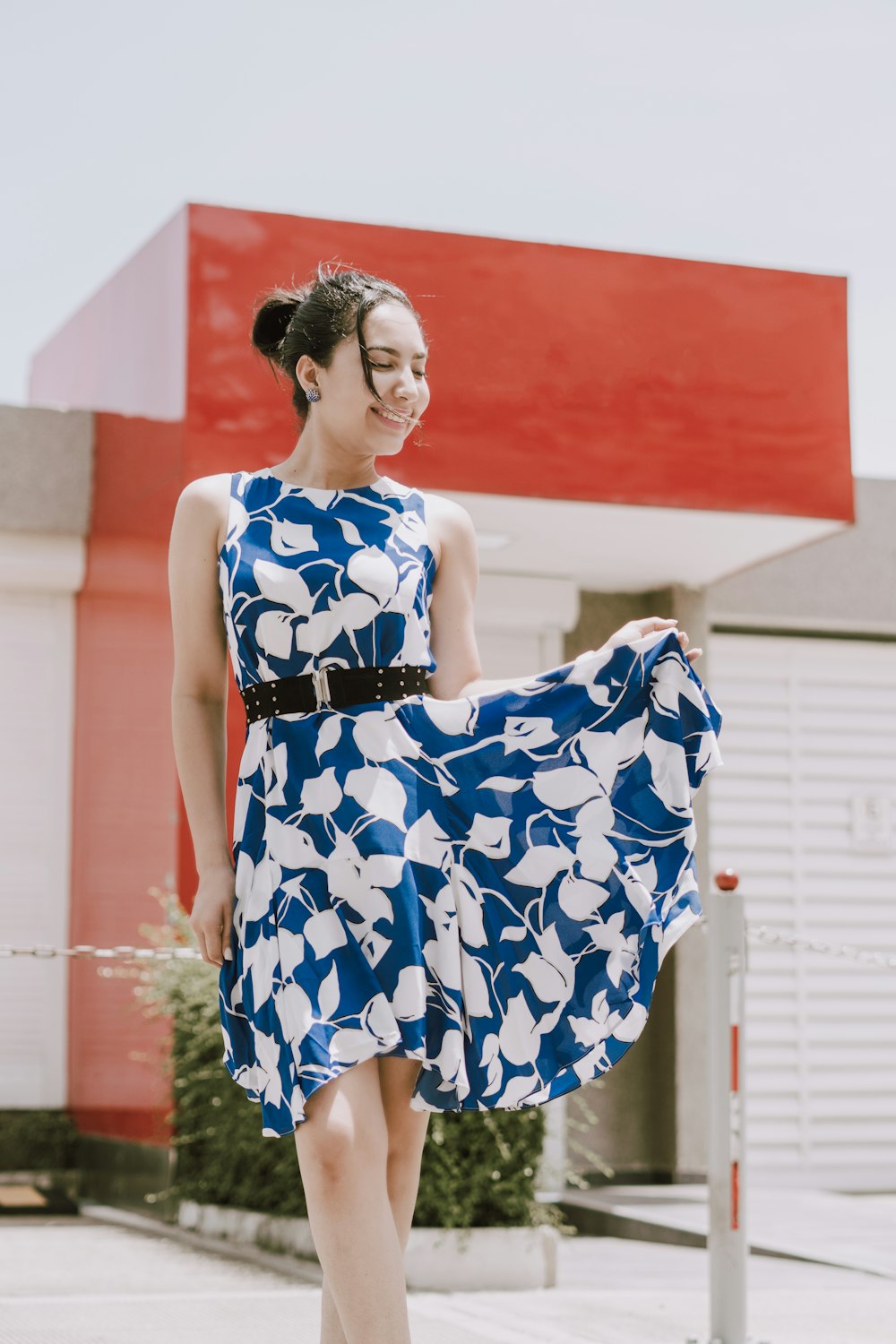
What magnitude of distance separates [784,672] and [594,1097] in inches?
103

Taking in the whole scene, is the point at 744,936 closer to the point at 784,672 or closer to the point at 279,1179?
the point at 279,1179

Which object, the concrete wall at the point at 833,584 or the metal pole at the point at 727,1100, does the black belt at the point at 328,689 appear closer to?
the metal pole at the point at 727,1100

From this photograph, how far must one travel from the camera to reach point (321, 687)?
8.97 ft

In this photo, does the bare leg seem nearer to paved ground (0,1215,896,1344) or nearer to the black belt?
the black belt

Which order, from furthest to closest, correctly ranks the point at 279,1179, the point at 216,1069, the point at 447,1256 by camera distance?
the point at 216,1069 < the point at 279,1179 < the point at 447,1256

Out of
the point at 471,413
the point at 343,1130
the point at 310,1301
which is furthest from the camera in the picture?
the point at 471,413

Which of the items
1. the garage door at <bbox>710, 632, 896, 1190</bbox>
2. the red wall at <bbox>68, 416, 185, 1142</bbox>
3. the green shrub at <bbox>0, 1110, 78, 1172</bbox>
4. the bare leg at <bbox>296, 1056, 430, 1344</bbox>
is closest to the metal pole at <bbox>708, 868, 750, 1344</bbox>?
the bare leg at <bbox>296, 1056, 430, 1344</bbox>

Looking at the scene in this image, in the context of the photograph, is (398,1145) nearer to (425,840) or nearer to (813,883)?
(425,840)

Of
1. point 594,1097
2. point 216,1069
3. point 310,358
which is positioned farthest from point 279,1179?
point 310,358

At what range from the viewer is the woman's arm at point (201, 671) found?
282 cm

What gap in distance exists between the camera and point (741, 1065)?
4734mm

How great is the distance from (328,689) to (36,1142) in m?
6.53

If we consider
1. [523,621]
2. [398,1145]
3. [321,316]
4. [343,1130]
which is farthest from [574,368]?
[343,1130]

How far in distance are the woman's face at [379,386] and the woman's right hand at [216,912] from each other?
2.23 ft
